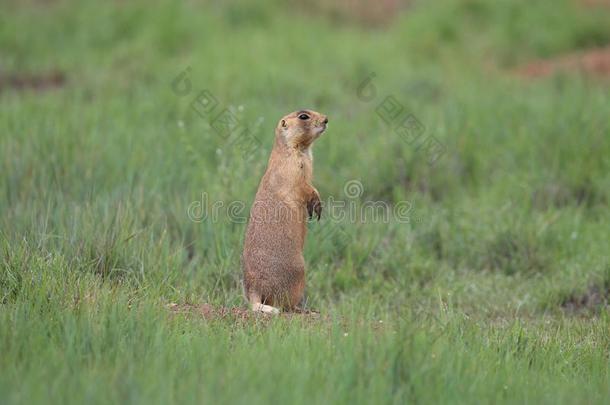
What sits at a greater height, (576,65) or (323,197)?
(576,65)

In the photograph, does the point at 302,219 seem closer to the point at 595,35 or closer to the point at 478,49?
the point at 478,49

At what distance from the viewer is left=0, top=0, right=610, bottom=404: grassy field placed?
4.39 meters

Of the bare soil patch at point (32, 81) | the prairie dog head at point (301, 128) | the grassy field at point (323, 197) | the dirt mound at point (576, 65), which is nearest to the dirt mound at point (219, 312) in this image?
the grassy field at point (323, 197)

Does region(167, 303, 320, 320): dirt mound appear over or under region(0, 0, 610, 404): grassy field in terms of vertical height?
under

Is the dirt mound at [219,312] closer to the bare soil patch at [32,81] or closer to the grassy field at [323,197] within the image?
the grassy field at [323,197]

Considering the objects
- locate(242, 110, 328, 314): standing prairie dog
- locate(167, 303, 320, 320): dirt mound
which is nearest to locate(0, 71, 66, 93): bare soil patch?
locate(242, 110, 328, 314): standing prairie dog

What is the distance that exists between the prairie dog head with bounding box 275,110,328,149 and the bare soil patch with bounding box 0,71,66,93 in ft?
18.3

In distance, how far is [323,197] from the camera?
8211 millimetres

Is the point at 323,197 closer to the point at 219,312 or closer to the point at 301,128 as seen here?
the point at 301,128

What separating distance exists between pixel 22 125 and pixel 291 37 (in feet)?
15.7

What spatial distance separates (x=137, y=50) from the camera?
11859 mm

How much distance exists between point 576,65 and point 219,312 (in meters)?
7.65

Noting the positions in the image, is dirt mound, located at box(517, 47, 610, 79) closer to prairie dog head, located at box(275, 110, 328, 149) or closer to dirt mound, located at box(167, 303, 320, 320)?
prairie dog head, located at box(275, 110, 328, 149)

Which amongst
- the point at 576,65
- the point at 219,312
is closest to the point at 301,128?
the point at 219,312
